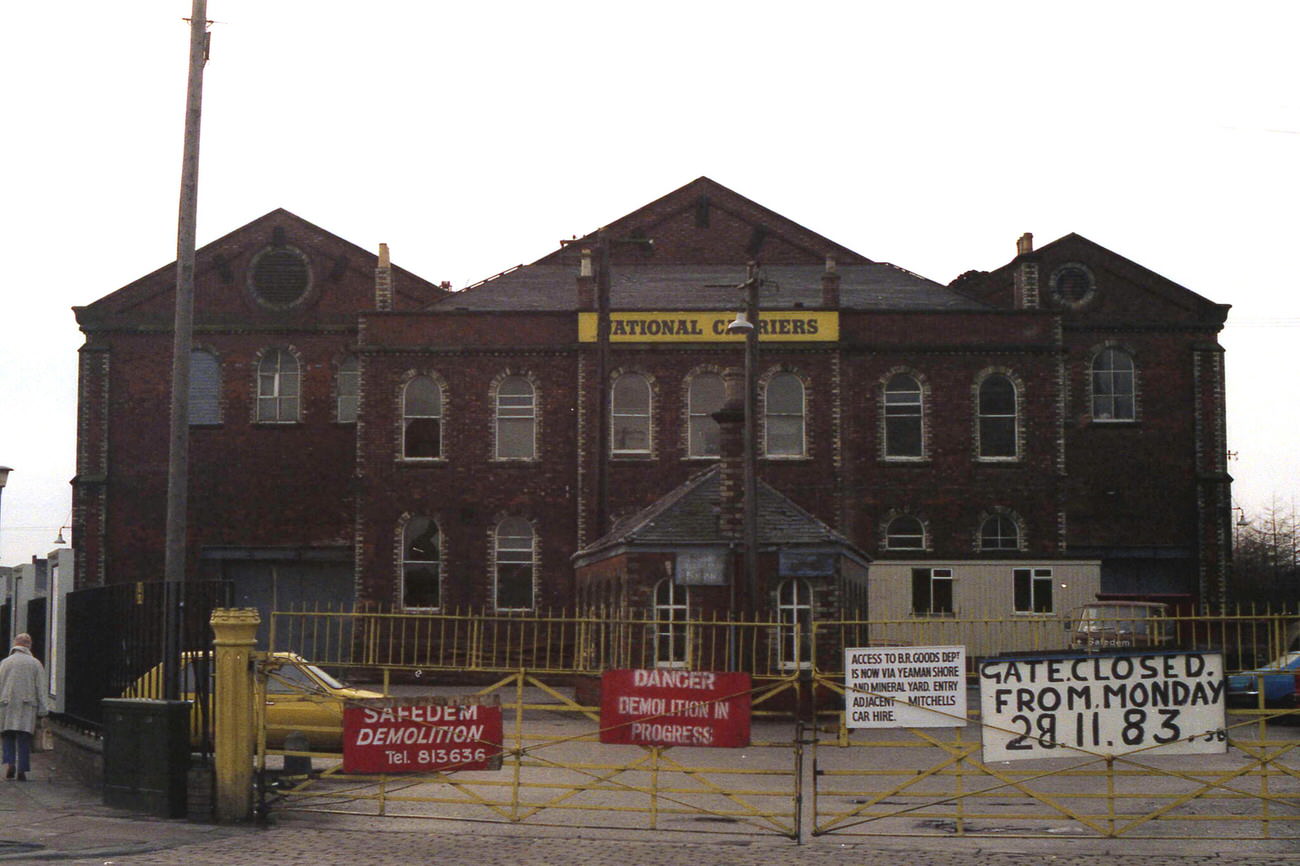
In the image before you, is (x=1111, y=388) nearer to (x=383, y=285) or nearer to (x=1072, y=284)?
(x=1072, y=284)

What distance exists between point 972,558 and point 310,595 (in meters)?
17.3

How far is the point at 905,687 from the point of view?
1383cm

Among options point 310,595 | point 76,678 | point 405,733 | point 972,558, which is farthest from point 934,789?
point 310,595

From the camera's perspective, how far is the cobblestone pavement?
1250cm

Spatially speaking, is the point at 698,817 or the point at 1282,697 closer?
the point at 698,817

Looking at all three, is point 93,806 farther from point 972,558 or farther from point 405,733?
point 972,558

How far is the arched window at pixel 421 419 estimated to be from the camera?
42.2 m

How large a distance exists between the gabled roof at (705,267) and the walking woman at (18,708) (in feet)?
87.5

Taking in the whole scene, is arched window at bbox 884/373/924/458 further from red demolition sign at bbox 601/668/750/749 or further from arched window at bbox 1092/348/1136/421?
red demolition sign at bbox 601/668/750/749

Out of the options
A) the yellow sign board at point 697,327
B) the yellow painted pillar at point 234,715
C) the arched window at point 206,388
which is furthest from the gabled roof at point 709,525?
the arched window at point 206,388

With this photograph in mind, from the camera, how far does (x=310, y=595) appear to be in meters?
45.4

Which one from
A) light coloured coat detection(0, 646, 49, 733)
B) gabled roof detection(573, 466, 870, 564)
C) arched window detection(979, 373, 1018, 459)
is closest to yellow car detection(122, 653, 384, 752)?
light coloured coat detection(0, 646, 49, 733)

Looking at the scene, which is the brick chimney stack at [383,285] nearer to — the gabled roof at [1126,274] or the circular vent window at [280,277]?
the circular vent window at [280,277]

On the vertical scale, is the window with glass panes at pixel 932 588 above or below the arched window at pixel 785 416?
below
